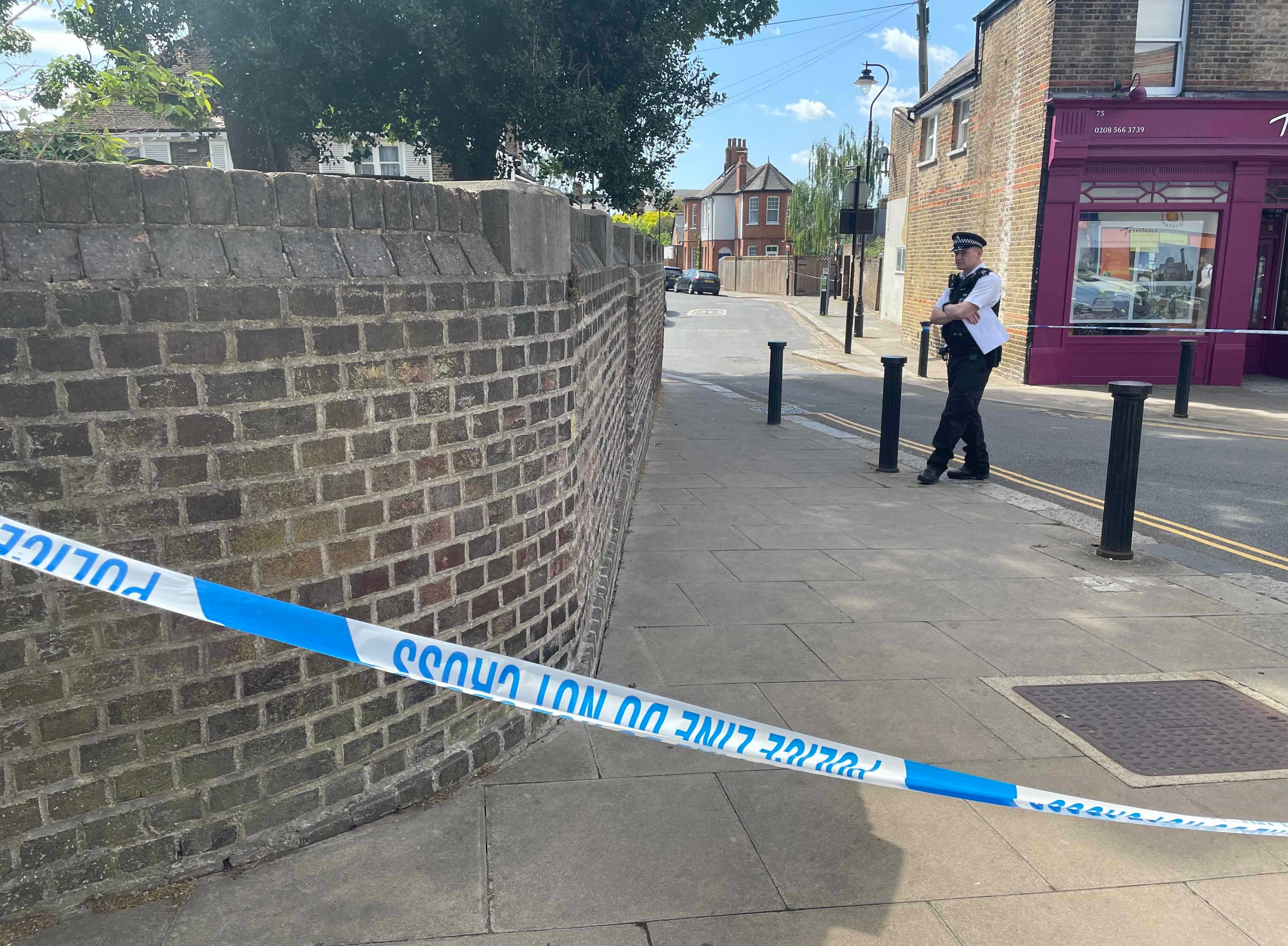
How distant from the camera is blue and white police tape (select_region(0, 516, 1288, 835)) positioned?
2152mm

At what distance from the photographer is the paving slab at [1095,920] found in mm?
2516

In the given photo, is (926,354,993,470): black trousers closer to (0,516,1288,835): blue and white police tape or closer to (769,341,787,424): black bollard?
(769,341,787,424): black bollard

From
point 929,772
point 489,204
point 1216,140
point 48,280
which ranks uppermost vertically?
point 1216,140

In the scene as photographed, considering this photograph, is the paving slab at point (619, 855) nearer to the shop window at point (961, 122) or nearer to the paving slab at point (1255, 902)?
the paving slab at point (1255, 902)

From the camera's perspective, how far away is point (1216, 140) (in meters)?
15.0

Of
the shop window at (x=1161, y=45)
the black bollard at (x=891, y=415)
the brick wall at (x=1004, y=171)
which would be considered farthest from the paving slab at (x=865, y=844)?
the shop window at (x=1161, y=45)

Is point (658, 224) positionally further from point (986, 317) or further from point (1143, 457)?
point (986, 317)

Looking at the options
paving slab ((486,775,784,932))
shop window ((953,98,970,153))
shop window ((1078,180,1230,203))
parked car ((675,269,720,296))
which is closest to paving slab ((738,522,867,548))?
paving slab ((486,775,784,932))

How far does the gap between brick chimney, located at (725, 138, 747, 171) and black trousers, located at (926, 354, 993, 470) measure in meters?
72.6

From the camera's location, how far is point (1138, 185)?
1547 centimetres

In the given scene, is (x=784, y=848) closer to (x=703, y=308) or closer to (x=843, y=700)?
(x=843, y=700)

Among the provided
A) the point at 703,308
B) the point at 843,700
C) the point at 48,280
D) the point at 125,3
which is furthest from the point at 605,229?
the point at 703,308

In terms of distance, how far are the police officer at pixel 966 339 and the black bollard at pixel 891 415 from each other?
18.7 inches

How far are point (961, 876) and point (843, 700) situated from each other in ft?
3.88
